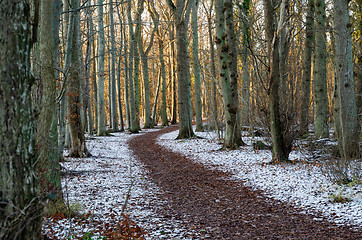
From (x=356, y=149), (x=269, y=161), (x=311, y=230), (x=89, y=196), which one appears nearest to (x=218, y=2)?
(x=269, y=161)

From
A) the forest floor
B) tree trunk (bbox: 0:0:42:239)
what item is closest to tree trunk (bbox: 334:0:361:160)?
the forest floor

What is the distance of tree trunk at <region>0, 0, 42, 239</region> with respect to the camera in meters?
2.51

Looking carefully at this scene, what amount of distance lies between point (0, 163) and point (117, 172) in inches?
255

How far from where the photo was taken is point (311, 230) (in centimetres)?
443

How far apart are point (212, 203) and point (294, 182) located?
1.98 metres

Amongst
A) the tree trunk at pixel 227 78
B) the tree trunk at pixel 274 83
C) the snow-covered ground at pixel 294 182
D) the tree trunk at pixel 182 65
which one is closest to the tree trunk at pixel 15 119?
the snow-covered ground at pixel 294 182

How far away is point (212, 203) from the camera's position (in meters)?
6.00

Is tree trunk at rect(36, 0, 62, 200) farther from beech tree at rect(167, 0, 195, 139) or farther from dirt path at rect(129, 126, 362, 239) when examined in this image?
beech tree at rect(167, 0, 195, 139)

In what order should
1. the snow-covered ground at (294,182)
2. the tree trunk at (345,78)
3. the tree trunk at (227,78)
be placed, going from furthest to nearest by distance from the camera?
the tree trunk at (227,78) → the tree trunk at (345,78) → the snow-covered ground at (294,182)

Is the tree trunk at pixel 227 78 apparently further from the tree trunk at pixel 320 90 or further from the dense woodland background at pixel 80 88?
the tree trunk at pixel 320 90

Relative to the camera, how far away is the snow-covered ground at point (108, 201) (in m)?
4.23

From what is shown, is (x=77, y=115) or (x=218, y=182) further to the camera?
(x=77, y=115)

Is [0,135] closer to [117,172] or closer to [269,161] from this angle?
[117,172]

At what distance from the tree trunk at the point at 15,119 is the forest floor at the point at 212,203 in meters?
0.75
